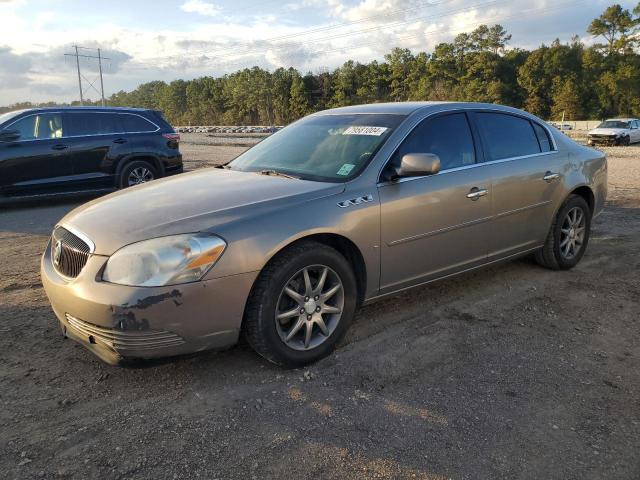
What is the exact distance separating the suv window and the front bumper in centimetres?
675

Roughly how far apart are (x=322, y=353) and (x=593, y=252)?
397 cm

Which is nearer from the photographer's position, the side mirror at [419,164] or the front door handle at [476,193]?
the side mirror at [419,164]

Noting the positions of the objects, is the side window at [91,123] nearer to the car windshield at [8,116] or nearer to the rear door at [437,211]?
the car windshield at [8,116]

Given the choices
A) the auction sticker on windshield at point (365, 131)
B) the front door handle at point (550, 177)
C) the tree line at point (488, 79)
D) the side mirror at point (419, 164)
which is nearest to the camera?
the side mirror at point (419, 164)

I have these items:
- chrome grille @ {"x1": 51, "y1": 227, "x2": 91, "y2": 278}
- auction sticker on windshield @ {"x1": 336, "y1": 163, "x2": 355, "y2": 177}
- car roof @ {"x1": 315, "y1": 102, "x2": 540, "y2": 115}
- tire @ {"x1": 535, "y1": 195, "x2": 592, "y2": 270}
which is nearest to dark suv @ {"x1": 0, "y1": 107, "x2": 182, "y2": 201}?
car roof @ {"x1": 315, "y1": 102, "x2": 540, "y2": 115}

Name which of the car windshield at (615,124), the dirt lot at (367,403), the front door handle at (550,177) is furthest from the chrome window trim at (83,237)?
the car windshield at (615,124)

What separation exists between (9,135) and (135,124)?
205 centimetres

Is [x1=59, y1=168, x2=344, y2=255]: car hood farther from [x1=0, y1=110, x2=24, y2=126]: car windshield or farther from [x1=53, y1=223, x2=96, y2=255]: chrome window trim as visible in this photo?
[x1=0, y1=110, x2=24, y2=126]: car windshield

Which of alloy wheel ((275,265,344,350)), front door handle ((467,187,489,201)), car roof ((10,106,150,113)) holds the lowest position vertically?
alloy wheel ((275,265,344,350))

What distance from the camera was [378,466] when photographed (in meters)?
2.32

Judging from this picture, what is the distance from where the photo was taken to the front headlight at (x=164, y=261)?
2.71 metres

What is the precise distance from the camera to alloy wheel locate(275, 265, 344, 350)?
309 centimetres

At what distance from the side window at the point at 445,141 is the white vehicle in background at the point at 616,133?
27.8 meters

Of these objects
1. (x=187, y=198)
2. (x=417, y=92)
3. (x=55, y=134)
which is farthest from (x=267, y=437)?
(x=417, y=92)
